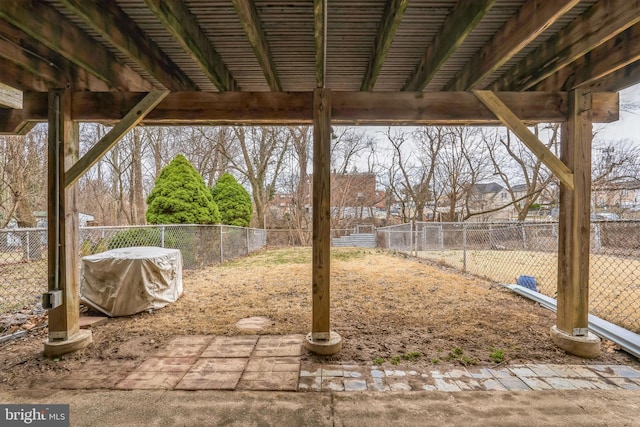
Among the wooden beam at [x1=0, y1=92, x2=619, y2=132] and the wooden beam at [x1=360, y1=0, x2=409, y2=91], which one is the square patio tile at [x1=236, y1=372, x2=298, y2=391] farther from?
the wooden beam at [x1=360, y1=0, x2=409, y2=91]

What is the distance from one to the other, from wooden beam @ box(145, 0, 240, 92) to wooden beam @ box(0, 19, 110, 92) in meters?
1.33

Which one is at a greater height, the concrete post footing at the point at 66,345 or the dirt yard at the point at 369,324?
the concrete post footing at the point at 66,345

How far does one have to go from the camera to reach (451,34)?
6.96 ft

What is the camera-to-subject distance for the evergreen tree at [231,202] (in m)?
11.1

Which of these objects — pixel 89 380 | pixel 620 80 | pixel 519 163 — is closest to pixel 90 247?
pixel 89 380

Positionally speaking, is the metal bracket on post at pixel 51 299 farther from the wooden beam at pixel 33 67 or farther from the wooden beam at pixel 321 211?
the wooden beam at pixel 321 211

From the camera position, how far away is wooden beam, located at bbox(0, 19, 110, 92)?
2.29m

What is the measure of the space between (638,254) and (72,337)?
773 centimetres

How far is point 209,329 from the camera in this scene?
126 inches

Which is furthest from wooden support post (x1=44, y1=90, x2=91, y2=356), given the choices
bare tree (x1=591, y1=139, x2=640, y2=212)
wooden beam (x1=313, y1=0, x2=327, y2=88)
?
bare tree (x1=591, y1=139, x2=640, y2=212)

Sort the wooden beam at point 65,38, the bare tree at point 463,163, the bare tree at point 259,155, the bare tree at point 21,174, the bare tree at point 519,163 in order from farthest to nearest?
the bare tree at point 259,155, the bare tree at point 463,163, the bare tree at point 519,163, the bare tree at point 21,174, the wooden beam at point 65,38

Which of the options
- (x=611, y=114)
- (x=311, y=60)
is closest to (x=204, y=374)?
(x=311, y=60)

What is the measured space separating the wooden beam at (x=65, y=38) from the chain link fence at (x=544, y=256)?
512 cm

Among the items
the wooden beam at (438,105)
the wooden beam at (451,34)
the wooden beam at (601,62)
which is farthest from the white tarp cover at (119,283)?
the wooden beam at (601,62)
